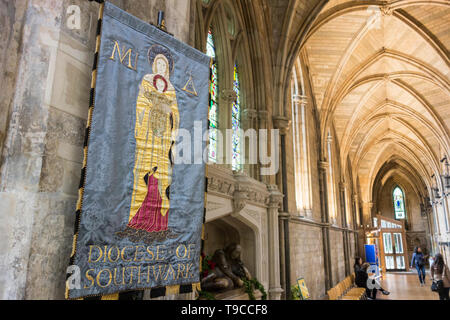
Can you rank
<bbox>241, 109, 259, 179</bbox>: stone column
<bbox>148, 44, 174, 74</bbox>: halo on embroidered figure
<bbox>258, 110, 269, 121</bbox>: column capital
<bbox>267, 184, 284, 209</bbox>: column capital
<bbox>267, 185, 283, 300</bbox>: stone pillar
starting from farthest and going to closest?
<bbox>258, 110, 269, 121</bbox>: column capital → <bbox>241, 109, 259, 179</bbox>: stone column → <bbox>267, 184, 284, 209</bbox>: column capital → <bbox>267, 185, 283, 300</bbox>: stone pillar → <bbox>148, 44, 174, 74</bbox>: halo on embroidered figure

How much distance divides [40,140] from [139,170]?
2.54ft

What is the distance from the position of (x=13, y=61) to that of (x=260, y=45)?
597cm

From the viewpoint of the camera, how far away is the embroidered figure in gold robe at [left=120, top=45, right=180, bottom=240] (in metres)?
2.79

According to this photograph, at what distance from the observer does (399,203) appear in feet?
112

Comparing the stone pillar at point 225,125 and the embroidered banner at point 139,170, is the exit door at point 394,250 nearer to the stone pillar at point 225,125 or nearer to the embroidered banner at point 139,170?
the stone pillar at point 225,125

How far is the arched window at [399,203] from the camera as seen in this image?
33781mm

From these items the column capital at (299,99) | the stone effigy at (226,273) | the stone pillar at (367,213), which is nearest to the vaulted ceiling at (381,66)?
the column capital at (299,99)

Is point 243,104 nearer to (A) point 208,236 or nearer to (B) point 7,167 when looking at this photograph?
(A) point 208,236

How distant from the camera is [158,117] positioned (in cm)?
301

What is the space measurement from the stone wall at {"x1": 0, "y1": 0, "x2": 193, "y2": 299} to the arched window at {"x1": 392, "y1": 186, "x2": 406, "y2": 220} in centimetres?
3650

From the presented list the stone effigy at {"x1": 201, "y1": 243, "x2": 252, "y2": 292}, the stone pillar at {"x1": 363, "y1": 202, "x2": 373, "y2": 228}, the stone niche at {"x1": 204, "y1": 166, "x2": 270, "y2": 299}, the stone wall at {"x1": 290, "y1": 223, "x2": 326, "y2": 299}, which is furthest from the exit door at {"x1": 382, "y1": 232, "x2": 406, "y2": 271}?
the stone effigy at {"x1": 201, "y1": 243, "x2": 252, "y2": 292}

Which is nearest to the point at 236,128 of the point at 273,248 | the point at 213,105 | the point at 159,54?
the point at 213,105

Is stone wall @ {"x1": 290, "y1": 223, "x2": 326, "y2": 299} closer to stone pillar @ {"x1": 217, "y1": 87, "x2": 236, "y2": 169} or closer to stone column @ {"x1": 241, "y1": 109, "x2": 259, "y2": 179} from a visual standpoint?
stone column @ {"x1": 241, "y1": 109, "x2": 259, "y2": 179}
